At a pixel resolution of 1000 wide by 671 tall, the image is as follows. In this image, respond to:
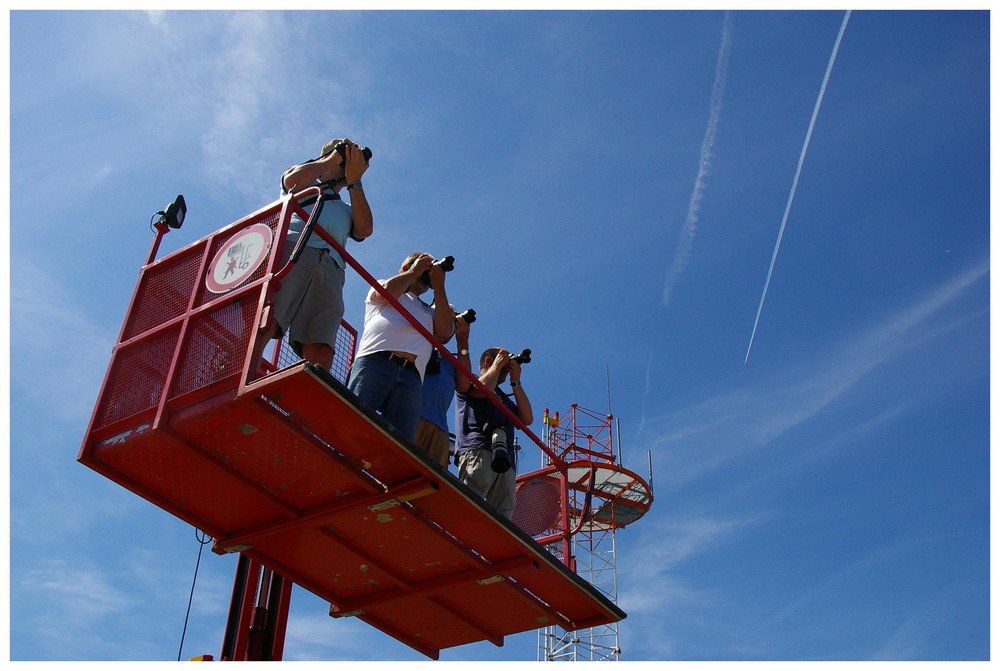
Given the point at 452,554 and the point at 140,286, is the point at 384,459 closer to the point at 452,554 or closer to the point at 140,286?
the point at 452,554

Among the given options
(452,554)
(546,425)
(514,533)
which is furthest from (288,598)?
(546,425)

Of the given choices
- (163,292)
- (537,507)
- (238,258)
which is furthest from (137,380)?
(537,507)

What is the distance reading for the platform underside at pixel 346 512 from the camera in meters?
6.54

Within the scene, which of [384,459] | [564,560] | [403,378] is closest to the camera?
[384,459]

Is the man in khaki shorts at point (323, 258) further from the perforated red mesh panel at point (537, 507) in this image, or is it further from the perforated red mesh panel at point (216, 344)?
the perforated red mesh panel at point (537, 507)

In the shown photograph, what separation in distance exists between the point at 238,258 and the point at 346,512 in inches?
83.8

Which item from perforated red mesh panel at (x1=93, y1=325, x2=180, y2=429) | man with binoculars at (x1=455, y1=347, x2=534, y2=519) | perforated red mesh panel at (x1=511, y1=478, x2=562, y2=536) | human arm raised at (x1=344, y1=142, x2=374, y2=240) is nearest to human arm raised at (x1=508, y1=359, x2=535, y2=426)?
man with binoculars at (x1=455, y1=347, x2=534, y2=519)

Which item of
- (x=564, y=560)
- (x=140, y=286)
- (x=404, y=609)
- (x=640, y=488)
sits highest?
(x=640, y=488)

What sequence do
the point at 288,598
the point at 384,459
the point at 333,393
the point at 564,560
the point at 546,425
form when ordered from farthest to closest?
the point at 546,425
the point at 564,560
the point at 288,598
the point at 384,459
the point at 333,393

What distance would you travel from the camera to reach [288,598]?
899cm

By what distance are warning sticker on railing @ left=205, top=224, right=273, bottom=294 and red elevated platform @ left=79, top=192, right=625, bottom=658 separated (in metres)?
0.09

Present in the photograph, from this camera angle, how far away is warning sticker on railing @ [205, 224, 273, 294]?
6.70m

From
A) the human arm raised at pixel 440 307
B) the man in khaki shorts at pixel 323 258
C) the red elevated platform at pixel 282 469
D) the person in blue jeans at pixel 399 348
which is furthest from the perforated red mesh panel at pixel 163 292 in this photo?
the human arm raised at pixel 440 307

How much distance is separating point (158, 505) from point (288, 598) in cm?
209
